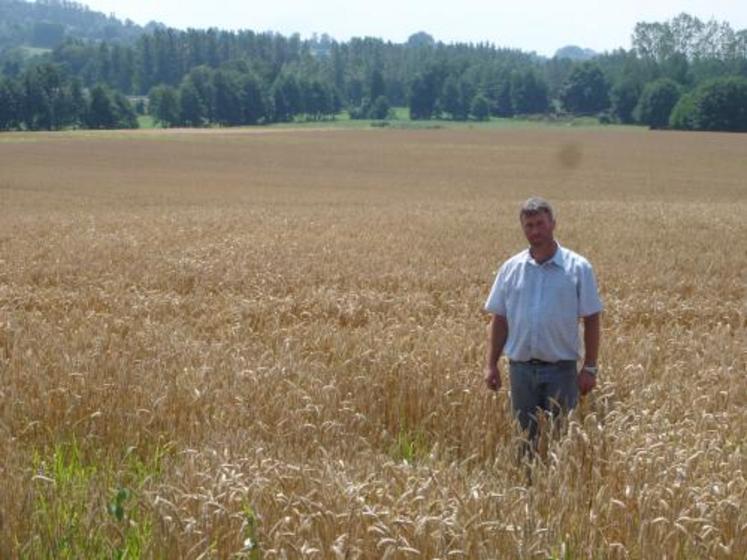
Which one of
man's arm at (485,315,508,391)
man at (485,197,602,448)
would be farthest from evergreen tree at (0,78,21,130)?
man at (485,197,602,448)

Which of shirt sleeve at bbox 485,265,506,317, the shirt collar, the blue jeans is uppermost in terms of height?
the shirt collar

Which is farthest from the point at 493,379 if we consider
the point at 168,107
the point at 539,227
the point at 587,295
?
the point at 168,107

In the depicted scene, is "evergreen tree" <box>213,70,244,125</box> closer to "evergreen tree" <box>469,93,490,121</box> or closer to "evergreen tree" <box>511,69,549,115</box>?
"evergreen tree" <box>469,93,490,121</box>

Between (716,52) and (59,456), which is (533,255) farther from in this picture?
(716,52)

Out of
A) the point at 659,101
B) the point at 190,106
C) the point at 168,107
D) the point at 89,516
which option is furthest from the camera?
Result: the point at 190,106

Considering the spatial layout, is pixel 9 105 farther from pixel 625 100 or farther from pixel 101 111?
pixel 625 100

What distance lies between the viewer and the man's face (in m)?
6.08

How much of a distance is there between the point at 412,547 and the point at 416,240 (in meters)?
16.2

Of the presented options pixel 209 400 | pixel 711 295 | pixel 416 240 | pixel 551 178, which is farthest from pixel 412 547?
pixel 551 178

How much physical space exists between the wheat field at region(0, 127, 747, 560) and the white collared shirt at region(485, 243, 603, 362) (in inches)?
22.7

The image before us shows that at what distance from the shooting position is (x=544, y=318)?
6199 mm

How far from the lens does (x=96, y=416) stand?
651 cm

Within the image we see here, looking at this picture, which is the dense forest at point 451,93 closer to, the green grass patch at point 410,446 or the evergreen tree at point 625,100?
the evergreen tree at point 625,100

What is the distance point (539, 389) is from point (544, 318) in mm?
517
